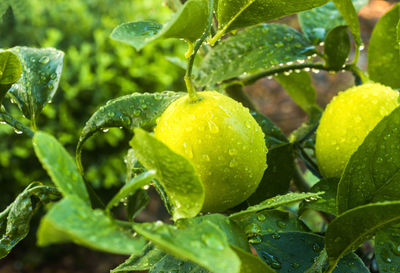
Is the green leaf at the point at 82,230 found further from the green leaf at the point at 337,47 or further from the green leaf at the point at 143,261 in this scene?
the green leaf at the point at 337,47

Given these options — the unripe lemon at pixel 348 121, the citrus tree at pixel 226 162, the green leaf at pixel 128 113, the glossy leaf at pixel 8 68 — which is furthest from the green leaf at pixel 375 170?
the glossy leaf at pixel 8 68

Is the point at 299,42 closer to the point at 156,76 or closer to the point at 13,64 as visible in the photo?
the point at 13,64

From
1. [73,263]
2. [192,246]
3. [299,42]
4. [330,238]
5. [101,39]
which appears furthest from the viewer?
[73,263]

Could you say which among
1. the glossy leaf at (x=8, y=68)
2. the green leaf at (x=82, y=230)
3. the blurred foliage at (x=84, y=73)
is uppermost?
the glossy leaf at (x=8, y=68)

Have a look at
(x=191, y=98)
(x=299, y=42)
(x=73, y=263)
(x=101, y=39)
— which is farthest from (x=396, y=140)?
(x=73, y=263)

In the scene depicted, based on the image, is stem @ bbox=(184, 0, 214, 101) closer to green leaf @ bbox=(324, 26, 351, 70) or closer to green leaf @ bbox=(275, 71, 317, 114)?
green leaf @ bbox=(324, 26, 351, 70)

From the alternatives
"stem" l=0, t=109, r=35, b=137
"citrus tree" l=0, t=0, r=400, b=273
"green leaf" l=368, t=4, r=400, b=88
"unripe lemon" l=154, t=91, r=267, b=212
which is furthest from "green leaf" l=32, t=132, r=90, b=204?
"green leaf" l=368, t=4, r=400, b=88
